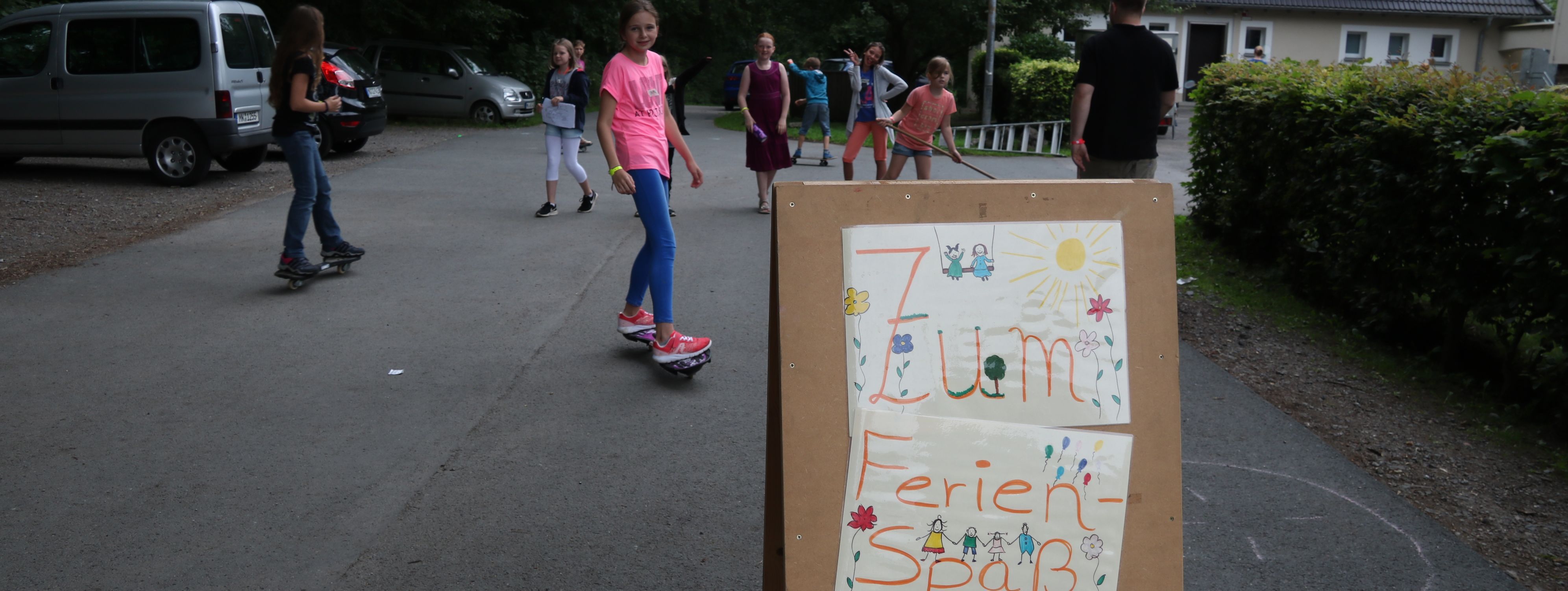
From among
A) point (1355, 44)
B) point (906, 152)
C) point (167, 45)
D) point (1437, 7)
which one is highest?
point (1437, 7)

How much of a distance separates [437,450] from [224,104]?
906 centimetres

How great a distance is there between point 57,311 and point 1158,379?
6626 millimetres

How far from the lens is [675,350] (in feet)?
17.7

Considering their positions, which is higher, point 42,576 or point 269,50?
point 269,50

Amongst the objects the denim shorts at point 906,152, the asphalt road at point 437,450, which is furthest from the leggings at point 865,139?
the asphalt road at point 437,450

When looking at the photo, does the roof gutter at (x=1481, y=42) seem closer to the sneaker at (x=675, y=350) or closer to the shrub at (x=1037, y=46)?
the shrub at (x=1037, y=46)

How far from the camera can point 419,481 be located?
13.8 feet

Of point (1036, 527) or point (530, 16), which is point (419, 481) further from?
point (530, 16)

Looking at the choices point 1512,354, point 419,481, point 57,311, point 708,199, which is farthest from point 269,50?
point 1512,354

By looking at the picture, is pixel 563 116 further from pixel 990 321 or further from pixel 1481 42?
pixel 1481 42

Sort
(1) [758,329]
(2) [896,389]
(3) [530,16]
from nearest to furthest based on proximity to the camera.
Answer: (2) [896,389]
(1) [758,329]
(3) [530,16]

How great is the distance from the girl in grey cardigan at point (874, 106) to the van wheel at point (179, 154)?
6.85 metres

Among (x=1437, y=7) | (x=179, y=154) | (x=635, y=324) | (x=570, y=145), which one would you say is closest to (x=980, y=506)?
(x=635, y=324)

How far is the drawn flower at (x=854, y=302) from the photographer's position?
249cm
